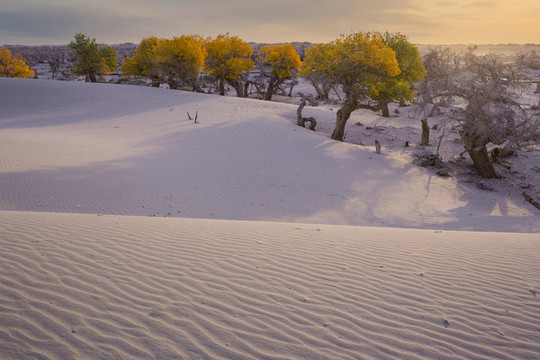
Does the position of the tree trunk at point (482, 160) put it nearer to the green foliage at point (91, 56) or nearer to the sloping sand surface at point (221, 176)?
the sloping sand surface at point (221, 176)

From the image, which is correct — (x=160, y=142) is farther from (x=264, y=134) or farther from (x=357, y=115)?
(x=357, y=115)

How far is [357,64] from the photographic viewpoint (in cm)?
1612

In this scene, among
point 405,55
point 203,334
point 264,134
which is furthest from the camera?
point 405,55

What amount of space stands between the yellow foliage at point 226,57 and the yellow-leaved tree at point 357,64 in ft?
44.9

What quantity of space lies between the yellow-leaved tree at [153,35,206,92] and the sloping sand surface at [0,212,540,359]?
27.1m

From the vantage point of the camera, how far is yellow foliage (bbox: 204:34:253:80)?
29.0 meters

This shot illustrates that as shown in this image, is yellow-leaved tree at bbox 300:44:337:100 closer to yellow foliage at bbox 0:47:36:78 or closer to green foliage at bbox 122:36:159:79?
green foliage at bbox 122:36:159:79

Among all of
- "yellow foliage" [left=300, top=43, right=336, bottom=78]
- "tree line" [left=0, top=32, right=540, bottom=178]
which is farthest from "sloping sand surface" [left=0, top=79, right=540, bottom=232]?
"yellow foliage" [left=300, top=43, right=336, bottom=78]

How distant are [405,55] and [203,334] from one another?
22222mm

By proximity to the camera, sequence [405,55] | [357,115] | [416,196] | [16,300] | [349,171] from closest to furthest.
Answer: [16,300], [416,196], [349,171], [405,55], [357,115]

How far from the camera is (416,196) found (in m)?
11.1

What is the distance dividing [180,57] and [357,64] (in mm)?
19367

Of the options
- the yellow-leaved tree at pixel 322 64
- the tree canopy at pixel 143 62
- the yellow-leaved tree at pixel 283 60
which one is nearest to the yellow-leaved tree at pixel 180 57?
the tree canopy at pixel 143 62

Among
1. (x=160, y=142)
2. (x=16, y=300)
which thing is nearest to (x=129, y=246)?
(x=16, y=300)
